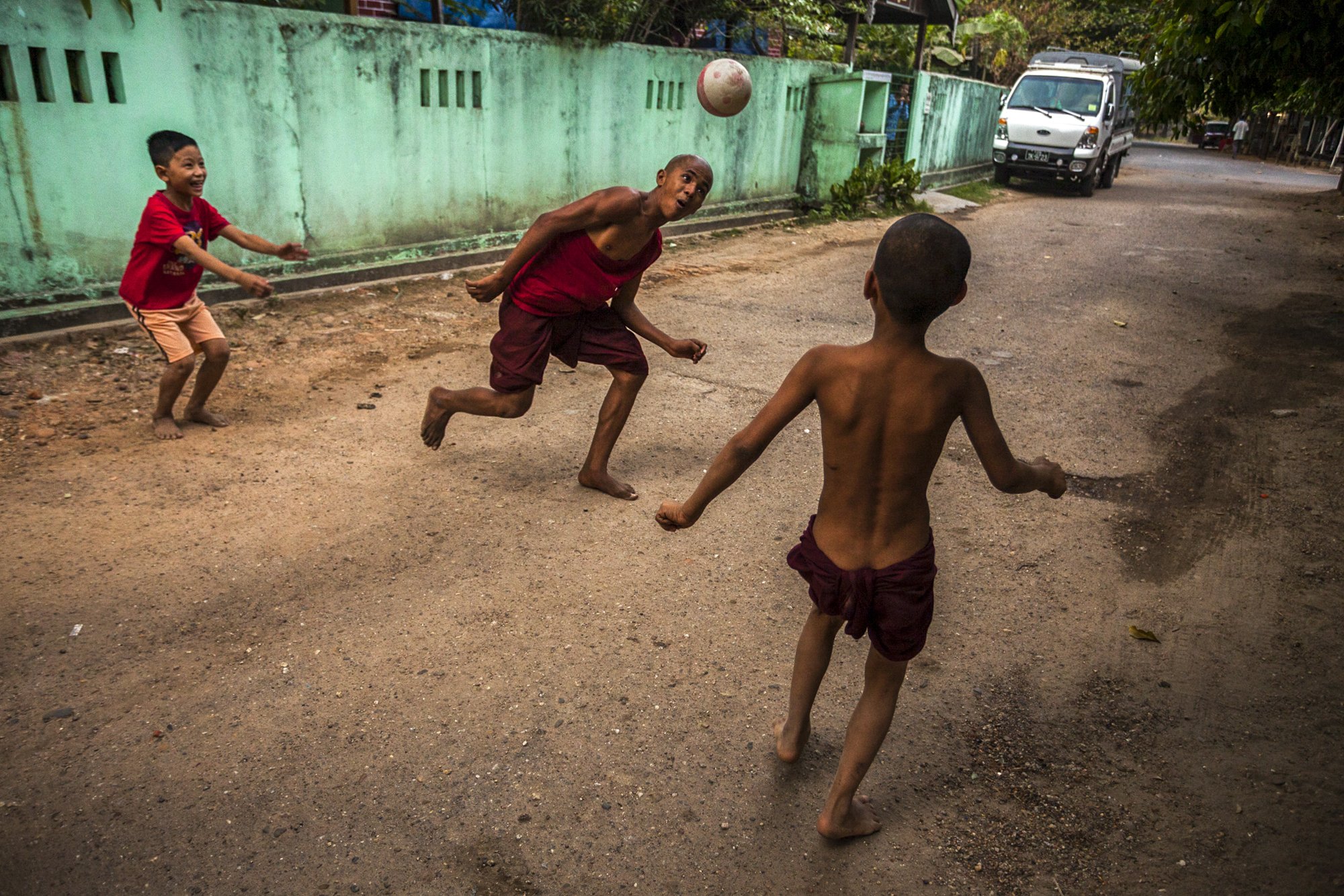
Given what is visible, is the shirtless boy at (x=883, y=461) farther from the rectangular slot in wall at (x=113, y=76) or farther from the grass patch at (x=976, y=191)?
the grass patch at (x=976, y=191)

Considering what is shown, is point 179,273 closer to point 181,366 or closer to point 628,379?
point 181,366

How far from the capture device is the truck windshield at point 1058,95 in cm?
1620

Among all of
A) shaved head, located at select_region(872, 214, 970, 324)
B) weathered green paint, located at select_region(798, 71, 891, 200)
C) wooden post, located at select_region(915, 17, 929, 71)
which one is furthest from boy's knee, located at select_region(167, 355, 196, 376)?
wooden post, located at select_region(915, 17, 929, 71)

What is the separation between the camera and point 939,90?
15.5 m

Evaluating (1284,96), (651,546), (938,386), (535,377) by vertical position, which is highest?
(1284,96)

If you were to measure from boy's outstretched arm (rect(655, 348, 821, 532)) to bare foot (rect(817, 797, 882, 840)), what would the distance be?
0.81 metres

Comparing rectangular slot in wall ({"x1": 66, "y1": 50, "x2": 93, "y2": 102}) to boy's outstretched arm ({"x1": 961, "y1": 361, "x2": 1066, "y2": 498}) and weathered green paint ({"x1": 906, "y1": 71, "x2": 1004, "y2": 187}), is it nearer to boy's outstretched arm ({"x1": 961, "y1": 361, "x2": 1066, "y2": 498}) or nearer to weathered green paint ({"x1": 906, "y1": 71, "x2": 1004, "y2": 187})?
boy's outstretched arm ({"x1": 961, "y1": 361, "x2": 1066, "y2": 498})

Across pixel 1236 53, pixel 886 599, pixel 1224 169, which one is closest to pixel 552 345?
pixel 886 599

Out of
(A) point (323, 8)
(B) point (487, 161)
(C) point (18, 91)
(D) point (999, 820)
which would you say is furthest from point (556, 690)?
(A) point (323, 8)

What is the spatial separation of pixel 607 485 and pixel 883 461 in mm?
2149

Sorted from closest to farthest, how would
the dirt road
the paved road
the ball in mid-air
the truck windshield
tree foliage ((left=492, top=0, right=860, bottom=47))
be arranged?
the dirt road → the ball in mid-air → tree foliage ((left=492, top=0, right=860, bottom=47)) → the truck windshield → the paved road

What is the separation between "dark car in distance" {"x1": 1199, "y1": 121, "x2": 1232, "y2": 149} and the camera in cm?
3606

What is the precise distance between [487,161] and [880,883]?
23.2ft

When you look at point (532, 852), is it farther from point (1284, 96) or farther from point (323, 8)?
point (1284, 96)
